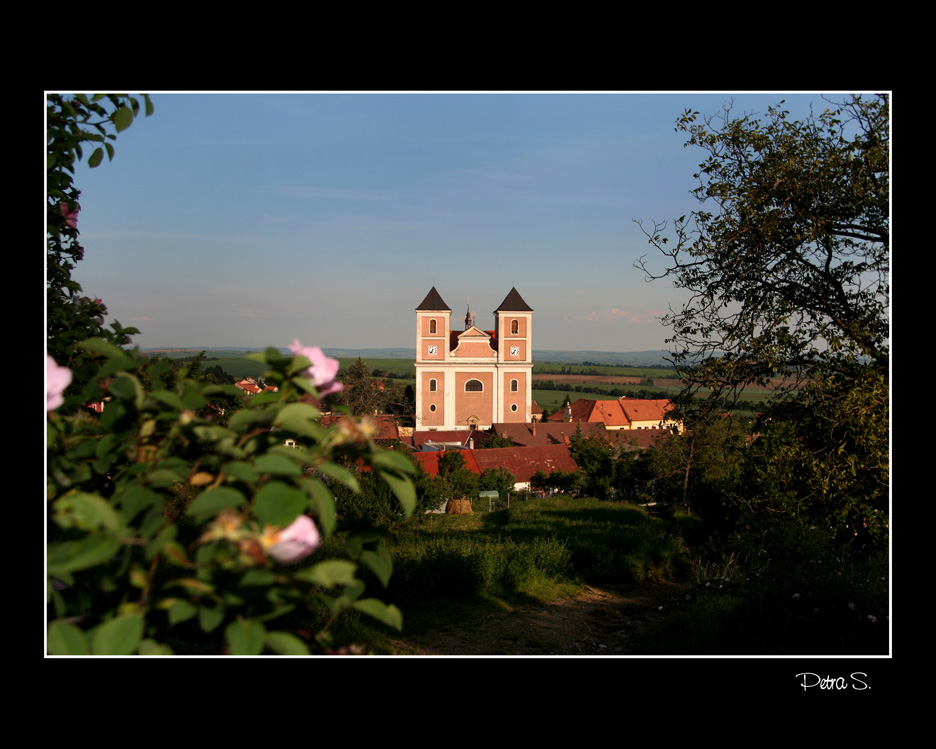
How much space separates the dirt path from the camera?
476cm

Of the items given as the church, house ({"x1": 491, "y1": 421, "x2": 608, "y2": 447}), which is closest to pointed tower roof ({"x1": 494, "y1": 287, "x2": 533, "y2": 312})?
the church

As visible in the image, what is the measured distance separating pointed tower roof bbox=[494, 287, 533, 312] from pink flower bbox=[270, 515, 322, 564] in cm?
4043

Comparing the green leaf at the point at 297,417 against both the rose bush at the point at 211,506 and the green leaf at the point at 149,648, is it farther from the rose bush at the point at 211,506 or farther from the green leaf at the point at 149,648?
the green leaf at the point at 149,648

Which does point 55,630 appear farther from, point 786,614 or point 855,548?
point 855,548

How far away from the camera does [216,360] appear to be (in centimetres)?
236

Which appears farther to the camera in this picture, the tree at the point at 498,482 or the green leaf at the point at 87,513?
the tree at the point at 498,482

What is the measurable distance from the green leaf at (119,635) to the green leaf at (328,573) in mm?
282

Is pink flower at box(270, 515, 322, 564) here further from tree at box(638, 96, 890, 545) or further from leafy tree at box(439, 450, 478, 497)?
leafy tree at box(439, 450, 478, 497)

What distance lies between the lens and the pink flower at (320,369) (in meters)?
1.13

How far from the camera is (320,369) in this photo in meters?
1.14

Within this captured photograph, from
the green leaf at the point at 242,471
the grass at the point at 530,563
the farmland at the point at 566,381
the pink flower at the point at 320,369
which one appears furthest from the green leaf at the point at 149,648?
the farmland at the point at 566,381

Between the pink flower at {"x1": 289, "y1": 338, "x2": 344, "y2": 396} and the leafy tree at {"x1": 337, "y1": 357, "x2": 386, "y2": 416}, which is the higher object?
the pink flower at {"x1": 289, "y1": 338, "x2": 344, "y2": 396}

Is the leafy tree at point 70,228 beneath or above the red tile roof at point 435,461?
above
